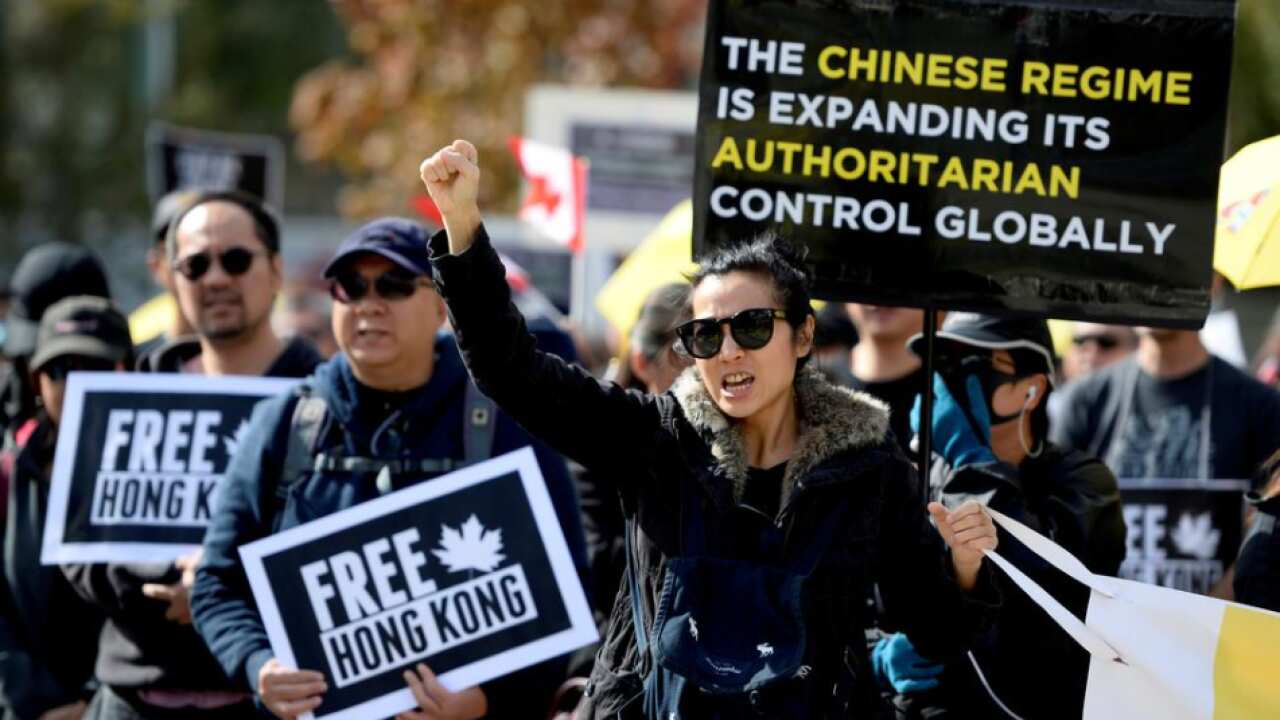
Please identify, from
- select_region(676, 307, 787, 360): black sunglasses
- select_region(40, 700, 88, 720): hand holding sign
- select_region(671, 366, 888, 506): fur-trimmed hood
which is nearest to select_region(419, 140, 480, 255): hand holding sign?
select_region(676, 307, 787, 360): black sunglasses

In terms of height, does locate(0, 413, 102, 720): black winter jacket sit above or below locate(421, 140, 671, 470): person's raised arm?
below

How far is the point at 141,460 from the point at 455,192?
1968 mm

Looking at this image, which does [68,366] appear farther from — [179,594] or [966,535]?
[966,535]

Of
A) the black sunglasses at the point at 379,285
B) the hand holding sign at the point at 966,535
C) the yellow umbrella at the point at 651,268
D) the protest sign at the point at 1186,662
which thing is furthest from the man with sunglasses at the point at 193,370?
the yellow umbrella at the point at 651,268

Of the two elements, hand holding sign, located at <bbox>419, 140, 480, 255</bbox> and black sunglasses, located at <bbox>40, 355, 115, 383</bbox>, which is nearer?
hand holding sign, located at <bbox>419, 140, 480, 255</bbox>

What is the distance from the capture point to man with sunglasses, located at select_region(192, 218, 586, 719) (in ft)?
15.0

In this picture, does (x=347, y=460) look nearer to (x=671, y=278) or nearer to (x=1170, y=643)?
(x=1170, y=643)

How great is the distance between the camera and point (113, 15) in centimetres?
2795

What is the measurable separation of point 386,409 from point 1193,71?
2130 mm

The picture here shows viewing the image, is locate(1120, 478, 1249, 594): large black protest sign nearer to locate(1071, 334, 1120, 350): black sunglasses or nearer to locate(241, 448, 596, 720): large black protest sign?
locate(241, 448, 596, 720): large black protest sign

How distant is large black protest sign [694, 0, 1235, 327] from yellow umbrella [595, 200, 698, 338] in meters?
3.27

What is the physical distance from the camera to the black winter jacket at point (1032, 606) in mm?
4449

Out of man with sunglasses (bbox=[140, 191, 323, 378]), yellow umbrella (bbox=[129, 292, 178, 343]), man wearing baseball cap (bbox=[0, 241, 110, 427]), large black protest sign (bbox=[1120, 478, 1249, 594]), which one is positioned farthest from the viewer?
yellow umbrella (bbox=[129, 292, 178, 343])

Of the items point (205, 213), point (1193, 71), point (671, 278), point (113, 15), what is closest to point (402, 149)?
point (113, 15)
